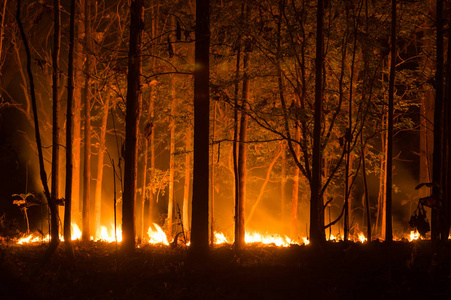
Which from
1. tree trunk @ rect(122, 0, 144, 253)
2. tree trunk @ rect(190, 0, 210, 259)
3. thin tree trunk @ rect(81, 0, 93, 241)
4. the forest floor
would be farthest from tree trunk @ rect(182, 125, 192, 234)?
tree trunk @ rect(190, 0, 210, 259)

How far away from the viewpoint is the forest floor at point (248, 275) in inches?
320

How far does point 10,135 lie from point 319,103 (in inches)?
929

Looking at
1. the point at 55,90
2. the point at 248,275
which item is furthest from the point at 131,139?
the point at 248,275

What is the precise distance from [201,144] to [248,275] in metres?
3.16

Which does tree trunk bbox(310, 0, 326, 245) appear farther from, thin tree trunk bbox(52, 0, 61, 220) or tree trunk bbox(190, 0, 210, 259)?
thin tree trunk bbox(52, 0, 61, 220)

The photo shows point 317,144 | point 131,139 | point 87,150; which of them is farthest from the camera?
point 87,150

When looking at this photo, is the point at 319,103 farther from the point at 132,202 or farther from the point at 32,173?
the point at 32,173

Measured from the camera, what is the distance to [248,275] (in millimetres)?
9047

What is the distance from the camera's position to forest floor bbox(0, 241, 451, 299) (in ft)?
26.6

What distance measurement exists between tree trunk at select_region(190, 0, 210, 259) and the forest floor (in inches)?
22.1

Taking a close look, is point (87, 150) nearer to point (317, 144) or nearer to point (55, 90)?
point (55, 90)

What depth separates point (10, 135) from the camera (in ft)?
90.8

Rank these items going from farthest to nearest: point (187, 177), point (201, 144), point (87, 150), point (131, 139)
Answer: point (187, 177) < point (87, 150) < point (131, 139) < point (201, 144)

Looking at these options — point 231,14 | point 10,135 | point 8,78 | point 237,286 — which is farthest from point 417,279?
point 10,135
